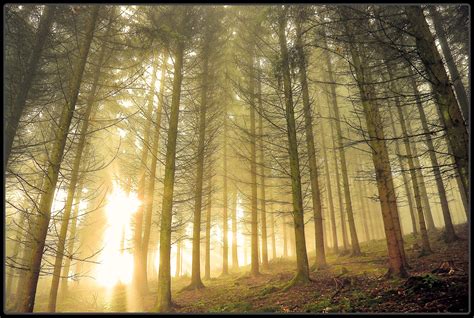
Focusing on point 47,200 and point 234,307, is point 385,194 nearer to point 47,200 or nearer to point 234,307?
point 234,307

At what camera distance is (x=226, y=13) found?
1152cm

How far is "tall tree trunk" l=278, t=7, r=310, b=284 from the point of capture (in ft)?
26.3

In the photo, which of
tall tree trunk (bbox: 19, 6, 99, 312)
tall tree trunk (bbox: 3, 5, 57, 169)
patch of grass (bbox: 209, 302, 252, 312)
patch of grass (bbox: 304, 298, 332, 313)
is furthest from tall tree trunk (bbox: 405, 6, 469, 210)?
tall tree trunk (bbox: 3, 5, 57, 169)

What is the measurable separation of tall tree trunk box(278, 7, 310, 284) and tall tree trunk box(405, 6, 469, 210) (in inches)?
172

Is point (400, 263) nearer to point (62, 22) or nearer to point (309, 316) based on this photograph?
point (309, 316)

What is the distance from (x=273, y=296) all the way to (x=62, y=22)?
938 centimetres

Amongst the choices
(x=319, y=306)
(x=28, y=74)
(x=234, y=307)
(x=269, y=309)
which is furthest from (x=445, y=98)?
(x=28, y=74)

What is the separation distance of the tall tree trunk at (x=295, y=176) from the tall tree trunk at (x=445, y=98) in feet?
14.3

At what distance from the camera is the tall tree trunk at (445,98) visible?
4.34 m

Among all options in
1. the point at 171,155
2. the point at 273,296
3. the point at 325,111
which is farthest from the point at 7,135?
the point at 325,111

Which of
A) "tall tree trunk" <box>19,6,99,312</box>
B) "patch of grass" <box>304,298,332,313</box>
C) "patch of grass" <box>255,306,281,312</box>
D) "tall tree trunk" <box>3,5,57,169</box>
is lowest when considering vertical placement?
"patch of grass" <box>255,306,281,312</box>

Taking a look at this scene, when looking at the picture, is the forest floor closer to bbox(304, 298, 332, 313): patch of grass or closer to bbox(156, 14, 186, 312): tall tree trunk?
→ bbox(304, 298, 332, 313): patch of grass

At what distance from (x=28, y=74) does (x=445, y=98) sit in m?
9.86

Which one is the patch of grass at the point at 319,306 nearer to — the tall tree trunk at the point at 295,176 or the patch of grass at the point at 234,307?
the patch of grass at the point at 234,307
